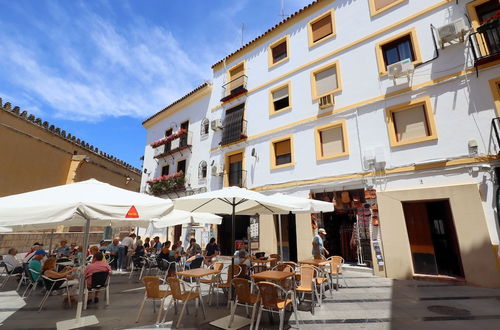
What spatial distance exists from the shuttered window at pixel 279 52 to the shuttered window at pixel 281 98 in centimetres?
210

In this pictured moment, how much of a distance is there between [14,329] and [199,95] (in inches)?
639

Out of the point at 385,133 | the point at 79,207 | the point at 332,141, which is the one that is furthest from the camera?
the point at 332,141

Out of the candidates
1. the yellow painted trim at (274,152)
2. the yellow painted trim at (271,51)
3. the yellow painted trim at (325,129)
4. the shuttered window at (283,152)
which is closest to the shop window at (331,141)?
the yellow painted trim at (325,129)

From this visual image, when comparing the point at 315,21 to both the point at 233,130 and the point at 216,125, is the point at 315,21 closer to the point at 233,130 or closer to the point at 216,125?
the point at 233,130

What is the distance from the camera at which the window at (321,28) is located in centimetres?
1247

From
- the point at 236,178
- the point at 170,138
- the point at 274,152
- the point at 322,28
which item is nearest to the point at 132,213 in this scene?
the point at 274,152

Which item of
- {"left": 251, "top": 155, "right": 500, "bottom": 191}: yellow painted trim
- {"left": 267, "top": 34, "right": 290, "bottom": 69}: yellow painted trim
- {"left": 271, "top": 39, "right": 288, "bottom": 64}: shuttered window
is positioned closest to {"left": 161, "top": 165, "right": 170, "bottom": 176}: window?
{"left": 251, "top": 155, "right": 500, "bottom": 191}: yellow painted trim

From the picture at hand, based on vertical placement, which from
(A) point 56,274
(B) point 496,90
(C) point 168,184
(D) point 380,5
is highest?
(D) point 380,5

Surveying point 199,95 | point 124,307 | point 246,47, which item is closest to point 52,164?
point 199,95

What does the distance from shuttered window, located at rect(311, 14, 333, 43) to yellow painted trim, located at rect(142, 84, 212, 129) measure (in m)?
8.03

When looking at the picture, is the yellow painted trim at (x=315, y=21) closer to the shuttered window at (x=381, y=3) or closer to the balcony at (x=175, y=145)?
the shuttered window at (x=381, y=3)

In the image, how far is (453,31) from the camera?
8.45m

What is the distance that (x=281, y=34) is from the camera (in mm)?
14523

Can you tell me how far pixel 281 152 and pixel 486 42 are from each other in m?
8.54
